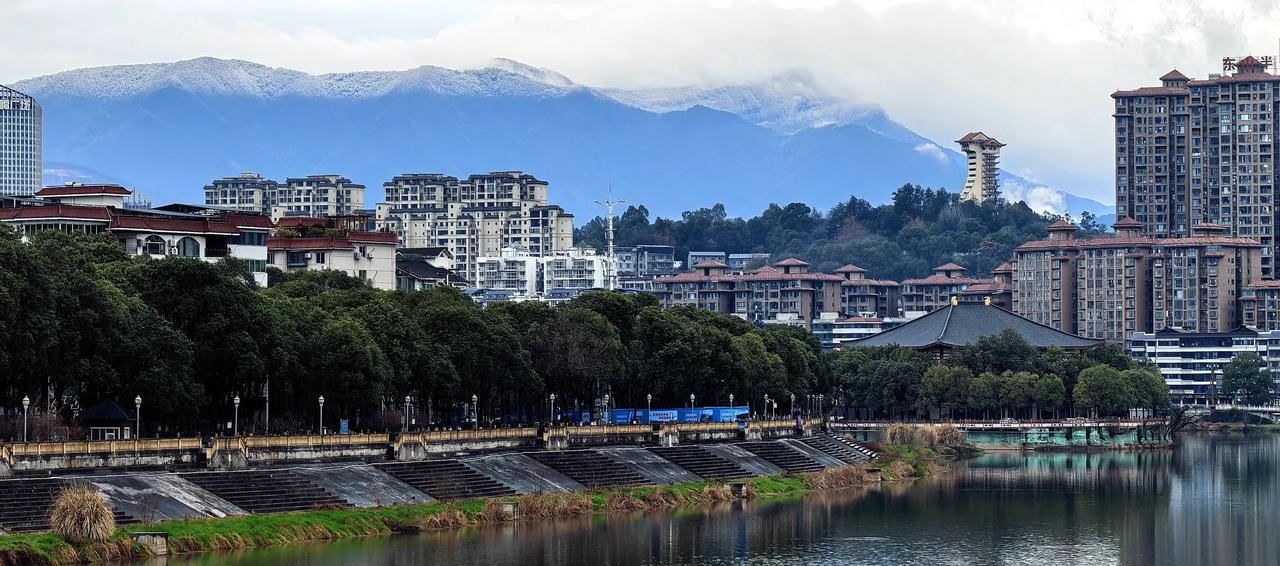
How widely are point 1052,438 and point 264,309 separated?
10358cm

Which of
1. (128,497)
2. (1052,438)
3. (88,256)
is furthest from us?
(1052,438)

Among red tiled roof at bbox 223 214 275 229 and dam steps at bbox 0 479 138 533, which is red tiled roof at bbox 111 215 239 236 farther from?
dam steps at bbox 0 479 138 533

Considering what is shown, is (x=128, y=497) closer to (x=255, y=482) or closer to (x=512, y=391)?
(x=255, y=482)

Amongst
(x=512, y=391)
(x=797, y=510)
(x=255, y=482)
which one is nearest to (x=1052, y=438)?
(x=512, y=391)

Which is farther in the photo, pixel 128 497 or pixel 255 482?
pixel 255 482

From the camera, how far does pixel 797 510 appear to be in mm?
102125

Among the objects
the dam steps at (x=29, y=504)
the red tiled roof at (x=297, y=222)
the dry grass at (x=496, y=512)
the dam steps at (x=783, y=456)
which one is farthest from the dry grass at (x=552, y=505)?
the red tiled roof at (x=297, y=222)

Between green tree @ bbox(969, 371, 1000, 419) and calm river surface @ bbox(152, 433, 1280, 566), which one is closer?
calm river surface @ bbox(152, 433, 1280, 566)

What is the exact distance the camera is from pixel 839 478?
121m

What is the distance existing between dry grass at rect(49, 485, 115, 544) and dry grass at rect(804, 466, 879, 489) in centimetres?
5361

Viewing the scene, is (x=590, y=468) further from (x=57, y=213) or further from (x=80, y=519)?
(x=57, y=213)

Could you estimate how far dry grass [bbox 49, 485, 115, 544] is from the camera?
68.8 meters

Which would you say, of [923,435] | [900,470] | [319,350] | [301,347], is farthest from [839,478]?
[923,435]

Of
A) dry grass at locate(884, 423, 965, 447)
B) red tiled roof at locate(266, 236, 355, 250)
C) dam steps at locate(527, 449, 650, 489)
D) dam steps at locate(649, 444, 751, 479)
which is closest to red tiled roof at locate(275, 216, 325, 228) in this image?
red tiled roof at locate(266, 236, 355, 250)
